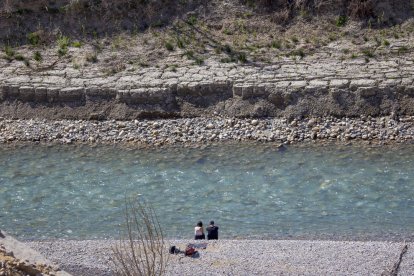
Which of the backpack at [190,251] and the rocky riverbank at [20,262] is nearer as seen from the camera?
the rocky riverbank at [20,262]

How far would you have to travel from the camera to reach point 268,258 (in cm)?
1089

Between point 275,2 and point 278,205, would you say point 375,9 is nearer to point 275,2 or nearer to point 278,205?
point 275,2

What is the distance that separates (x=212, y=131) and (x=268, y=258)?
21.8 ft

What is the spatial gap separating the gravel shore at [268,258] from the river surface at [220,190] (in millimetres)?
1227

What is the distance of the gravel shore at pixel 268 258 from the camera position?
412 inches

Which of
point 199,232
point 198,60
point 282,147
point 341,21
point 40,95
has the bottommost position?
point 199,232

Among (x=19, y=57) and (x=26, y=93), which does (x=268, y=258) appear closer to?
(x=26, y=93)

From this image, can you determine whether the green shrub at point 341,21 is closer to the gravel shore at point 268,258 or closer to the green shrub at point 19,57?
the green shrub at point 19,57

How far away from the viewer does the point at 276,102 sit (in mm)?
17891

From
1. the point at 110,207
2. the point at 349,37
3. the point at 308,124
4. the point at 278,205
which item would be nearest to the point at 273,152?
the point at 308,124

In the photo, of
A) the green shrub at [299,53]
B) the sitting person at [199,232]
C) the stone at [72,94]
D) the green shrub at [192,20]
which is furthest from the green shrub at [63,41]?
the sitting person at [199,232]

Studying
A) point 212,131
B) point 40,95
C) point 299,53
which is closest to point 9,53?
point 40,95

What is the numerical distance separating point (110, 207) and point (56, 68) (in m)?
6.62

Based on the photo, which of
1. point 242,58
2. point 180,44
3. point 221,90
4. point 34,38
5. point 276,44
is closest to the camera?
point 221,90
